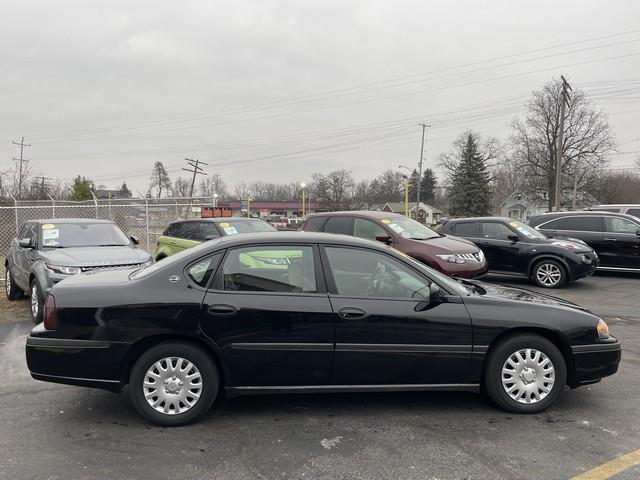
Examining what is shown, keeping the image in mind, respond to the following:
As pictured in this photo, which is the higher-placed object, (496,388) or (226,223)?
(226,223)

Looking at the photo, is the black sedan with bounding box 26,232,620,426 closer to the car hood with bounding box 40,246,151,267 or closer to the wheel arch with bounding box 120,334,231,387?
the wheel arch with bounding box 120,334,231,387

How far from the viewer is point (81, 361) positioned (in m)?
3.72

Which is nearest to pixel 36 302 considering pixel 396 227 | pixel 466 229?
pixel 396 227

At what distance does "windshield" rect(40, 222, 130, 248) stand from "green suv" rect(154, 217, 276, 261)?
6.21 feet

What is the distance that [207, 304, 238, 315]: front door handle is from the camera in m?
3.75

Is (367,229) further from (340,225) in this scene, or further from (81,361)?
(81,361)

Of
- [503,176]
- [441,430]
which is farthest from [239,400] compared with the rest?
[503,176]

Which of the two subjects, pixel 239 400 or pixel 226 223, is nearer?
pixel 239 400

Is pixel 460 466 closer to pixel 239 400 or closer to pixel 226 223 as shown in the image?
pixel 239 400

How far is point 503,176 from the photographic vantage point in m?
92.1

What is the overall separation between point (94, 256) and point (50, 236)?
133cm

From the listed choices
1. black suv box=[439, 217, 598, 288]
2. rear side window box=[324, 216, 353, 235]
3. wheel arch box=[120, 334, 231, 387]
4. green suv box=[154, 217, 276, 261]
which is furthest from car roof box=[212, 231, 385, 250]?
black suv box=[439, 217, 598, 288]

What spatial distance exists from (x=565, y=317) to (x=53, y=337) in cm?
405

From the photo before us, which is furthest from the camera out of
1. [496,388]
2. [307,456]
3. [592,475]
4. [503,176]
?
[503,176]
